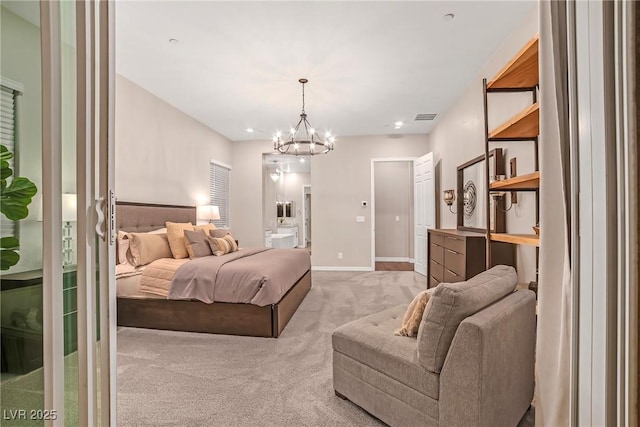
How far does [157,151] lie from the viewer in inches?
177

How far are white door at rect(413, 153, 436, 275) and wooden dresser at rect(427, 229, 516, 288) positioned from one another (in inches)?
65.5

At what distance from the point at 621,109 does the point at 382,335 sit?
5.06 feet

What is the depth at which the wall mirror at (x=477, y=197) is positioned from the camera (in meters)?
3.29

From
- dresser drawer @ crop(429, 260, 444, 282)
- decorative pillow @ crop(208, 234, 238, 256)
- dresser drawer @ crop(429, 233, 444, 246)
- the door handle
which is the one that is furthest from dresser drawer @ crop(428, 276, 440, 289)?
the door handle

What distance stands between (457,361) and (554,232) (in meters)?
0.69

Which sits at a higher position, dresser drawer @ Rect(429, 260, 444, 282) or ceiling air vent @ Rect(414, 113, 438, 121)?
ceiling air vent @ Rect(414, 113, 438, 121)

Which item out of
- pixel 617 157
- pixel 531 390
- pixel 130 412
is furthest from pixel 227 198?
pixel 617 157

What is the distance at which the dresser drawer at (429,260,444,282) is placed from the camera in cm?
416

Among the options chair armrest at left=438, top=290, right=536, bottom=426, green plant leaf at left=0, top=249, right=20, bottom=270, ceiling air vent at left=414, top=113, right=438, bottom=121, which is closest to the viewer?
green plant leaf at left=0, top=249, right=20, bottom=270

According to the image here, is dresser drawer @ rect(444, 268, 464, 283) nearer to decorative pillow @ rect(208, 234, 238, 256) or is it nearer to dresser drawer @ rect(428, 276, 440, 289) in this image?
dresser drawer @ rect(428, 276, 440, 289)

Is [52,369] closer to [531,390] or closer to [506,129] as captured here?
[531,390]

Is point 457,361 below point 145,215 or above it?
below

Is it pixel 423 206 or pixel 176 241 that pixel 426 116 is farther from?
pixel 176 241

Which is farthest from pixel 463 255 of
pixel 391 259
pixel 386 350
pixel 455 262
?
pixel 391 259
